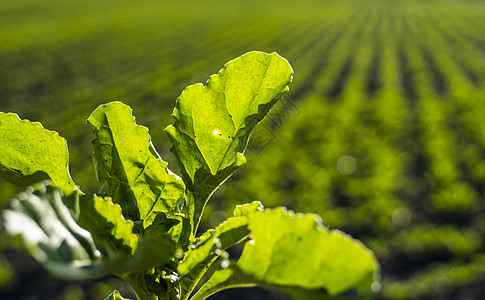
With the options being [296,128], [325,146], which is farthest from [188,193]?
[296,128]

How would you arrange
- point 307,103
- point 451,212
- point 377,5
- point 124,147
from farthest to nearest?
point 377,5
point 307,103
point 451,212
point 124,147

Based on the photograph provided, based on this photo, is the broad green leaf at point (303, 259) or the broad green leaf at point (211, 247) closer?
the broad green leaf at point (303, 259)

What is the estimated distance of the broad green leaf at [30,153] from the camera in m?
0.72

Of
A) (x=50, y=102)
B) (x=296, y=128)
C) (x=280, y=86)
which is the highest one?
(x=280, y=86)

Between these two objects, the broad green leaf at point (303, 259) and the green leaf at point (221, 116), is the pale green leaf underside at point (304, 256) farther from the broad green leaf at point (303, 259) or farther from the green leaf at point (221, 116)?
the green leaf at point (221, 116)

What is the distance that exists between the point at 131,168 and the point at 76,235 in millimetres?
208

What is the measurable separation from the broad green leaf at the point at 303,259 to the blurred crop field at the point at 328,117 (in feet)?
1.34

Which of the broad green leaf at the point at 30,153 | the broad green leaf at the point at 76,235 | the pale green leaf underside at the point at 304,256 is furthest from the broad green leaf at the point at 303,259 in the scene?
the broad green leaf at the point at 30,153

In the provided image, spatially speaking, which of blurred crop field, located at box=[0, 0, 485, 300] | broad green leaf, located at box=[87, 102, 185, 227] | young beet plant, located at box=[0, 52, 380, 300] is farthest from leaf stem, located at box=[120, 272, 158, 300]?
blurred crop field, located at box=[0, 0, 485, 300]

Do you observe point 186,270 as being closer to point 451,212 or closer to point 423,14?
point 451,212

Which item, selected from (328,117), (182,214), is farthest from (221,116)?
(328,117)

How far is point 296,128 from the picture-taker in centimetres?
977

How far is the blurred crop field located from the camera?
5.90m

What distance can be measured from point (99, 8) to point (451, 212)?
29.9 meters
